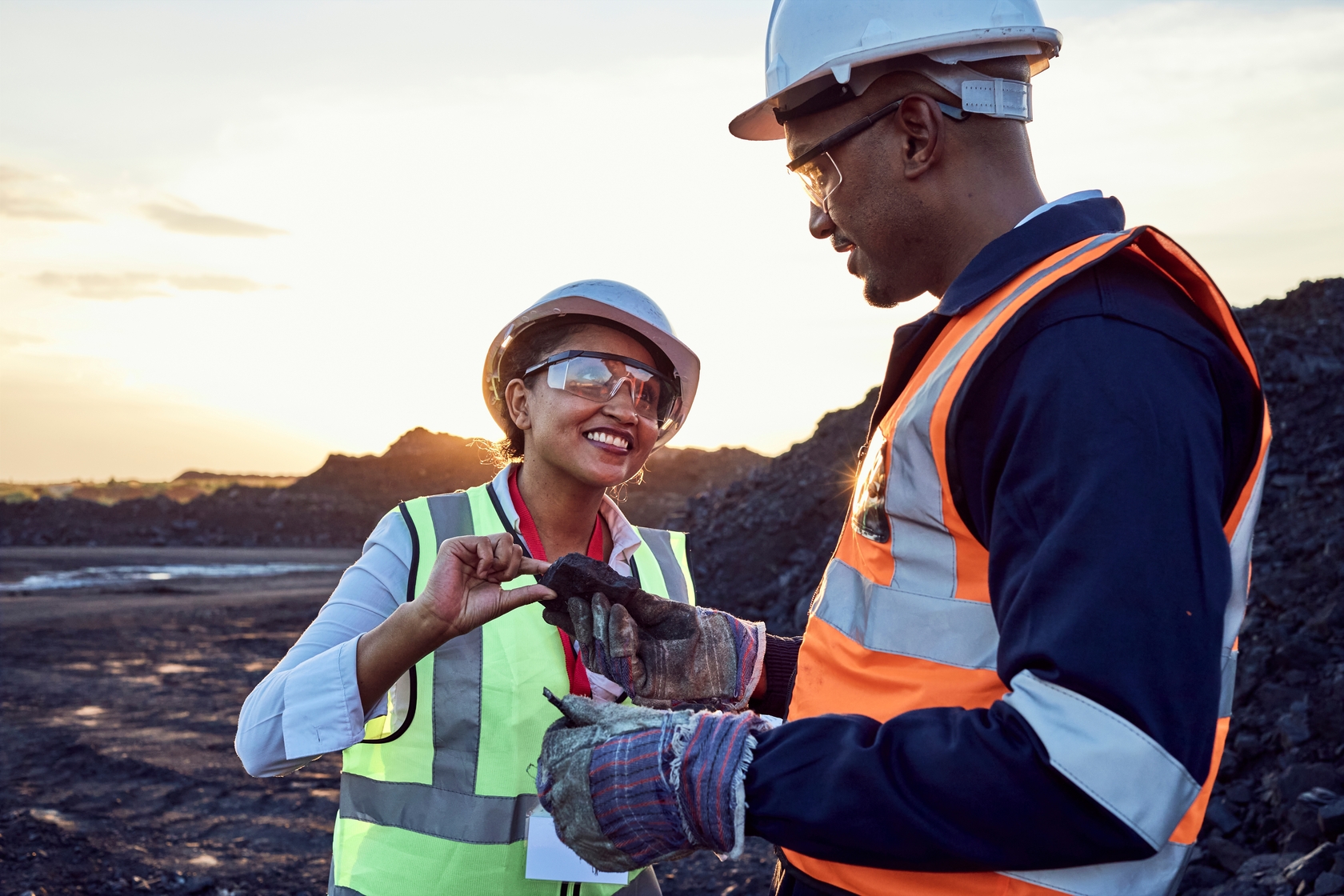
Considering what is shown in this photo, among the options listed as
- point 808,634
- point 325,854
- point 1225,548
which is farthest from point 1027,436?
point 325,854

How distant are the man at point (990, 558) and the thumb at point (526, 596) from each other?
0.63 metres

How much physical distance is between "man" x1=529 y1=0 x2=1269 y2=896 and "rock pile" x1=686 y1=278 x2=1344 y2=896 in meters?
4.39

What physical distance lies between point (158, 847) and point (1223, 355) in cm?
742

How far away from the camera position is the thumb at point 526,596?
8.20ft

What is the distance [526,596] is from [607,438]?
91cm

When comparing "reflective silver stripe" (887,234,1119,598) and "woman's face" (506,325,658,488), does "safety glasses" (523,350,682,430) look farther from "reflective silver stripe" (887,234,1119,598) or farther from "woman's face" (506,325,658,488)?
"reflective silver stripe" (887,234,1119,598)

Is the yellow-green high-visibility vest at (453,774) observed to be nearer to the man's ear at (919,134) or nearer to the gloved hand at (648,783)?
the gloved hand at (648,783)

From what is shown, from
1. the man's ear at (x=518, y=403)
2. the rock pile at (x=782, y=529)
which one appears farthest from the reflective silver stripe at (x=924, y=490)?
the rock pile at (x=782, y=529)

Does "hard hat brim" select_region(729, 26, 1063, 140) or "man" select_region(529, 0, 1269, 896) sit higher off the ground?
"hard hat brim" select_region(729, 26, 1063, 140)

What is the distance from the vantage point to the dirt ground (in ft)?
21.2

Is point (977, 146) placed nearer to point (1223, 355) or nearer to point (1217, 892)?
point (1223, 355)

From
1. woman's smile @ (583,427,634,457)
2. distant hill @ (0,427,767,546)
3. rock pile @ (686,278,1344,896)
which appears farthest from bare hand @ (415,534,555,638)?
distant hill @ (0,427,767,546)

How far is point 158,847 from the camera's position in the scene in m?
6.80

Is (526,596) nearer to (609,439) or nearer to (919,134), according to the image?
(609,439)
